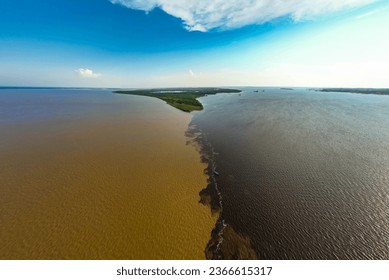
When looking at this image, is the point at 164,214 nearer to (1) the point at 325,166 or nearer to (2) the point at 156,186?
(2) the point at 156,186

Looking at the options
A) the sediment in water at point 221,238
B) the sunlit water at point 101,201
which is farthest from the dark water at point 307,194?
the sunlit water at point 101,201

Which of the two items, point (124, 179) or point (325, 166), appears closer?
point (124, 179)

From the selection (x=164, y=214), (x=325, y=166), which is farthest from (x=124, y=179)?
(x=325, y=166)

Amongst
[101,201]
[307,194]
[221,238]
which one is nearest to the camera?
[221,238]

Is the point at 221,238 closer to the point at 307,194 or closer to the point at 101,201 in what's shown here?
the point at 307,194

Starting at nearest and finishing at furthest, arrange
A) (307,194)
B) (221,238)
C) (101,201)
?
(221,238) < (101,201) < (307,194)

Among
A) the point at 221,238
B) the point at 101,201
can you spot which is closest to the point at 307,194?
the point at 221,238

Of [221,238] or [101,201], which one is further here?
[101,201]

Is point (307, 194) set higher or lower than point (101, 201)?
lower

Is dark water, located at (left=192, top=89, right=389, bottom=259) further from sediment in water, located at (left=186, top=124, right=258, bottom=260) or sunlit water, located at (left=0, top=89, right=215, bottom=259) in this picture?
sunlit water, located at (left=0, top=89, right=215, bottom=259)

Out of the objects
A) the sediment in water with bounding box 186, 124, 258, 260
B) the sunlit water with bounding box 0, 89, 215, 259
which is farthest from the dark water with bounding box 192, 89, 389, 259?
the sunlit water with bounding box 0, 89, 215, 259

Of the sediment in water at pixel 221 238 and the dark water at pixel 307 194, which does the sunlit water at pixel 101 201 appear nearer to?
the sediment in water at pixel 221 238
